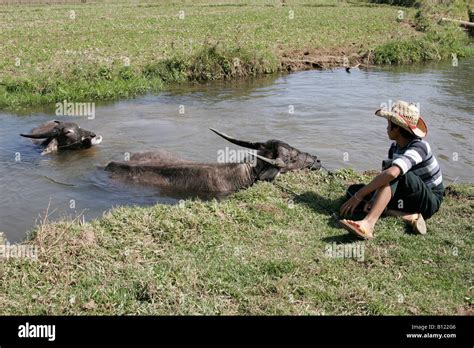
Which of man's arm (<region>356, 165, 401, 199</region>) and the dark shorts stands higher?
man's arm (<region>356, 165, 401, 199</region>)

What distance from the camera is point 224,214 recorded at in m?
5.82

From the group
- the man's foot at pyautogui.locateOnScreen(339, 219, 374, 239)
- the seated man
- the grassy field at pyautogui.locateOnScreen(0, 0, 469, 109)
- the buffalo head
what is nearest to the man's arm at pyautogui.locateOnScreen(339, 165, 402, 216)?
the seated man

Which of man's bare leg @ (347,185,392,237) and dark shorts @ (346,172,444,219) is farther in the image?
dark shorts @ (346,172,444,219)

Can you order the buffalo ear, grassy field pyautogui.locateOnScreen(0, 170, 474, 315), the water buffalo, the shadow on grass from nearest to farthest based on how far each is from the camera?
1. grassy field pyautogui.locateOnScreen(0, 170, 474, 315)
2. the shadow on grass
3. the buffalo ear
4. the water buffalo

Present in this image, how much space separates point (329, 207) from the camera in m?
6.23

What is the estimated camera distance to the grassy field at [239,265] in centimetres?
412

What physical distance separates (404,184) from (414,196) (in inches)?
6.8

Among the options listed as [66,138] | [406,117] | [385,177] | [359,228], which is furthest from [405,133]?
[66,138]

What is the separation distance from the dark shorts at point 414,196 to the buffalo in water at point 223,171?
6.81 ft

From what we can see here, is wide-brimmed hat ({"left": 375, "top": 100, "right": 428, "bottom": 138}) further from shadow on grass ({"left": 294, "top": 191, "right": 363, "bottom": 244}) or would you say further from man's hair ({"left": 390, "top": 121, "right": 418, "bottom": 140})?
shadow on grass ({"left": 294, "top": 191, "right": 363, "bottom": 244})

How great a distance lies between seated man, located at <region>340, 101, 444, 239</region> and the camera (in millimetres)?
5152

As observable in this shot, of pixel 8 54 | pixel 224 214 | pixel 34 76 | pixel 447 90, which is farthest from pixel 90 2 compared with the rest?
pixel 224 214

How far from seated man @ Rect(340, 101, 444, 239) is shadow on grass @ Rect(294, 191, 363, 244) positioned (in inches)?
7.1
